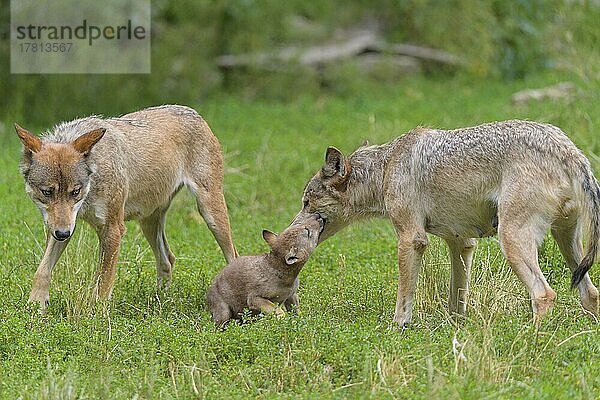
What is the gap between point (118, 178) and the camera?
28.0ft

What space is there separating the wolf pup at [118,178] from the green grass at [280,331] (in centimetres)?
29

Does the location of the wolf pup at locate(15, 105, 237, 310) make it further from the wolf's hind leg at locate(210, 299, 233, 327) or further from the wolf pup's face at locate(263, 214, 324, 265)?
the wolf pup's face at locate(263, 214, 324, 265)

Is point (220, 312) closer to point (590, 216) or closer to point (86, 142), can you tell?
point (86, 142)

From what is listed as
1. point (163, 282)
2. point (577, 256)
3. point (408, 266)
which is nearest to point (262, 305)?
point (408, 266)

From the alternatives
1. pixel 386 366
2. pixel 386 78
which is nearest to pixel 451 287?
pixel 386 366

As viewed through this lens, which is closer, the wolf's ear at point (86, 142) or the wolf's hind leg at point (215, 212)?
the wolf's ear at point (86, 142)

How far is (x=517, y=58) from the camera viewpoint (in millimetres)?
20484

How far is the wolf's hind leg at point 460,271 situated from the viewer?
8023 mm

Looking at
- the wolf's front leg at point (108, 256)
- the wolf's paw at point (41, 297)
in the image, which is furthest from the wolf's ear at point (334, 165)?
the wolf's paw at point (41, 297)

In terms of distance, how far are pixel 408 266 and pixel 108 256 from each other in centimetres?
235

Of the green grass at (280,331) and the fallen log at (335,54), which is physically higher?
the green grass at (280,331)

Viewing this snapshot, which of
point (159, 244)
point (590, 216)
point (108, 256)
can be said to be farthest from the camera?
point (159, 244)

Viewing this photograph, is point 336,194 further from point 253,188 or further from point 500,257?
point 253,188

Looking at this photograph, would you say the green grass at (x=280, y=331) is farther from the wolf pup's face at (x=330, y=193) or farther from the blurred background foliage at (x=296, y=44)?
the blurred background foliage at (x=296, y=44)
